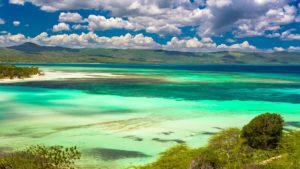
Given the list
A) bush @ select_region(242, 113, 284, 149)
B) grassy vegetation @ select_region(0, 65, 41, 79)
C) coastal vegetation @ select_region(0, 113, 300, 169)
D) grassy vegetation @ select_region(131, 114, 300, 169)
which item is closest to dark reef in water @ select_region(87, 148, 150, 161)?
coastal vegetation @ select_region(0, 113, 300, 169)

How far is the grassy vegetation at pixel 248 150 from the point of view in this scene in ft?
70.0

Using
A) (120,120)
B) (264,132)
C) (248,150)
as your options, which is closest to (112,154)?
(248,150)

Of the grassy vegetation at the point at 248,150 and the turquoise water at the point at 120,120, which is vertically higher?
the grassy vegetation at the point at 248,150

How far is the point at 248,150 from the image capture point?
2372cm

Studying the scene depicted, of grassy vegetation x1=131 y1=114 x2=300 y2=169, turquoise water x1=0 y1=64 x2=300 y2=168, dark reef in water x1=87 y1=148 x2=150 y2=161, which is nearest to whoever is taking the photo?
grassy vegetation x1=131 y1=114 x2=300 y2=169

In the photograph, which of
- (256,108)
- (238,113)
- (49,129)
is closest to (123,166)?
(49,129)

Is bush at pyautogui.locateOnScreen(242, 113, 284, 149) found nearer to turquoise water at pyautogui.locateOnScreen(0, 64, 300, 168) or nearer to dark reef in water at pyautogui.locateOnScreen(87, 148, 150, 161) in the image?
turquoise water at pyautogui.locateOnScreen(0, 64, 300, 168)

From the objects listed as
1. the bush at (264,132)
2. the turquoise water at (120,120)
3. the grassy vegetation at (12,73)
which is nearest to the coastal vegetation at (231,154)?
the bush at (264,132)

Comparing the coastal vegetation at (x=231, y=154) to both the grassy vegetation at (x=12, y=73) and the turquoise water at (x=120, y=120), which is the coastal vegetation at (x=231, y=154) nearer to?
the turquoise water at (x=120, y=120)

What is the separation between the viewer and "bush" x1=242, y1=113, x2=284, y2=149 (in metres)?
24.6

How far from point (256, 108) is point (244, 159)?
3596 cm

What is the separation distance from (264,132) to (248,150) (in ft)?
6.40

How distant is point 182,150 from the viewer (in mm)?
24453

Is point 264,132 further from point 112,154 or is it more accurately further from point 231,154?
point 112,154
